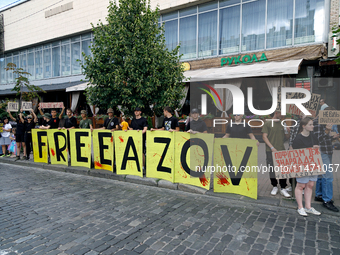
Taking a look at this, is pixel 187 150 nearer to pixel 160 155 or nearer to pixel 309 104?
pixel 160 155

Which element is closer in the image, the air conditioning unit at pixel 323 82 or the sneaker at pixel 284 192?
the sneaker at pixel 284 192

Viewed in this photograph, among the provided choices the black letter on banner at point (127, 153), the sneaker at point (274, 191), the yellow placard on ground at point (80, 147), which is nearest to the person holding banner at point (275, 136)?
the sneaker at point (274, 191)

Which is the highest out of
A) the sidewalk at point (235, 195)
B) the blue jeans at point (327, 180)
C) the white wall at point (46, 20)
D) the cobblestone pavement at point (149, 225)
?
the white wall at point (46, 20)

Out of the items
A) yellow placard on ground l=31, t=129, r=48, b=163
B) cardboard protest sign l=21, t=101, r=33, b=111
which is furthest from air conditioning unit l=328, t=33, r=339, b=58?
cardboard protest sign l=21, t=101, r=33, b=111

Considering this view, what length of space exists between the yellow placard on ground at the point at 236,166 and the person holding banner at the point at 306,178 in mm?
852

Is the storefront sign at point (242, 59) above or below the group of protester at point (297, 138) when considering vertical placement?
above

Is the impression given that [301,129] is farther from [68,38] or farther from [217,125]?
[68,38]

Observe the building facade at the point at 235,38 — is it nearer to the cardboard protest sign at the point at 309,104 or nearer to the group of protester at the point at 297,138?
the group of protester at the point at 297,138

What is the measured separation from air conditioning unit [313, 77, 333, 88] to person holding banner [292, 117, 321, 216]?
9.28 metres

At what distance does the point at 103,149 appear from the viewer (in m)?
7.47

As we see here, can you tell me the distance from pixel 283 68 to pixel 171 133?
733 centimetres

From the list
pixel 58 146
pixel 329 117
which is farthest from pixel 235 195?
pixel 58 146

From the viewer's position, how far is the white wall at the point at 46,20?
19.6 m

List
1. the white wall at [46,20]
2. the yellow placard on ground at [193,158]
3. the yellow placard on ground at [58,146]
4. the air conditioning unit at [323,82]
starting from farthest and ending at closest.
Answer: the white wall at [46,20] → the air conditioning unit at [323,82] → the yellow placard on ground at [58,146] → the yellow placard on ground at [193,158]
